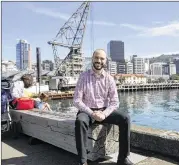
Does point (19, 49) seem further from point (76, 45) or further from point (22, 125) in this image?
point (22, 125)

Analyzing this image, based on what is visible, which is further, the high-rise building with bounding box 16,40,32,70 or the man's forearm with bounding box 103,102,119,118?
the high-rise building with bounding box 16,40,32,70

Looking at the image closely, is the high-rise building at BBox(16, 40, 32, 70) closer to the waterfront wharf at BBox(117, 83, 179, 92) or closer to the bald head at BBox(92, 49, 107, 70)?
the waterfront wharf at BBox(117, 83, 179, 92)

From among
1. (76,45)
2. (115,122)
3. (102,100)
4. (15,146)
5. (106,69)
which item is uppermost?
(76,45)

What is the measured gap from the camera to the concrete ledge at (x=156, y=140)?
406 cm

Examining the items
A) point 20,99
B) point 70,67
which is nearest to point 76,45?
point 70,67

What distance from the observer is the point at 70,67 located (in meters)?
94.8

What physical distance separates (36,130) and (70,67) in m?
89.9

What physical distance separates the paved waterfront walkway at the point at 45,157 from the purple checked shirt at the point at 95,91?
28.4 inches

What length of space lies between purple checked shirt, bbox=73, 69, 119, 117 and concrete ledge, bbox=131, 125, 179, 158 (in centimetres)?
80

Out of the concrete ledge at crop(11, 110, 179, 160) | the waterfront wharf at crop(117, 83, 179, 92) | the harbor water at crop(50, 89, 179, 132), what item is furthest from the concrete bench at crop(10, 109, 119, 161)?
the waterfront wharf at crop(117, 83, 179, 92)

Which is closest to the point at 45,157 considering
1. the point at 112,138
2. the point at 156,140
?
the point at 112,138

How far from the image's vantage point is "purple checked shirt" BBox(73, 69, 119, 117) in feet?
13.0

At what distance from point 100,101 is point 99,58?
552 mm

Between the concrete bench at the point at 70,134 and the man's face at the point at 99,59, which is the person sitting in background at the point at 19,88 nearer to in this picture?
the concrete bench at the point at 70,134
